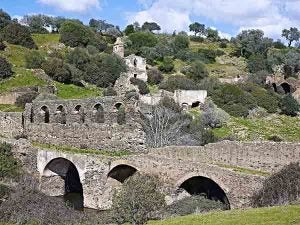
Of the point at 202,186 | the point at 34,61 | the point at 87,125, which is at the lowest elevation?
the point at 202,186

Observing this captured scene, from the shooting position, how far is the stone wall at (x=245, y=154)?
26078mm

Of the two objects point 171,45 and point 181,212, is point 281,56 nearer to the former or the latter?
point 171,45

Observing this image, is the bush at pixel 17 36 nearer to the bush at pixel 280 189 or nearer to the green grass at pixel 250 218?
the bush at pixel 280 189

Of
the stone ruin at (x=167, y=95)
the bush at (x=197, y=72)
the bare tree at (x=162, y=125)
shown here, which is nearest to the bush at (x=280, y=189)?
the bare tree at (x=162, y=125)

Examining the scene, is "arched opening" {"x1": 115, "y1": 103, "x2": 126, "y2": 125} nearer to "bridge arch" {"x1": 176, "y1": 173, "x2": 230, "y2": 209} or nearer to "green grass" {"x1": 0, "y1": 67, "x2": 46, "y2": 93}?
"green grass" {"x1": 0, "y1": 67, "x2": 46, "y2": 93}

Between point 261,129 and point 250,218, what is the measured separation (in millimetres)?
43278

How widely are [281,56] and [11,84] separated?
6411 cm

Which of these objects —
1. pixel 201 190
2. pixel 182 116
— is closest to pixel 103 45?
pixel 182 116

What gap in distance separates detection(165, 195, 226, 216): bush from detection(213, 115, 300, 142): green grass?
82.7ft

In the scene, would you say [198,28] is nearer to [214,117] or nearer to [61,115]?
[214,117]

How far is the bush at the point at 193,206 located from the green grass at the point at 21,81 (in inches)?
1383

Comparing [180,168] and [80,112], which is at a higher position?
[80,112]

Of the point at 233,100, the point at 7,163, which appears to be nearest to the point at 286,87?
the point at 233,100

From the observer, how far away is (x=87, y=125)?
36.8 m
